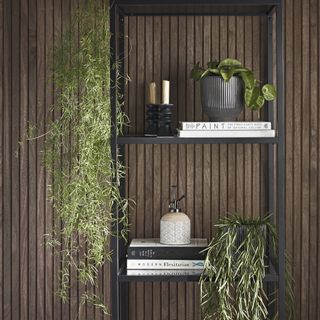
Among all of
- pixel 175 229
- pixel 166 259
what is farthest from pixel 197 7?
pixel 166 259

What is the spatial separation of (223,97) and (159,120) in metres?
0.27

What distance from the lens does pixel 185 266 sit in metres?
2.90

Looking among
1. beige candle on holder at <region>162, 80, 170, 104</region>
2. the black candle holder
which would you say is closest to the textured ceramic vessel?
the black candle holder

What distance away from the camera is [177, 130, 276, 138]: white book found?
2766 mm

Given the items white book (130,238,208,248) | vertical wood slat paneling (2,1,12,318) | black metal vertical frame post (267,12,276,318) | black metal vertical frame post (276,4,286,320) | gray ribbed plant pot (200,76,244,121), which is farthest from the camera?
vertical wood slat paneling (2,1,12,318)

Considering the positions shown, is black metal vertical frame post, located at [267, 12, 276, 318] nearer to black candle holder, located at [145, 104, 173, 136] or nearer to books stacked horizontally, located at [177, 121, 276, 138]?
books stacked horizontally, located at [177, 121, 276, 138]

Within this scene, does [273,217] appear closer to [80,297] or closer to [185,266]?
[185,266]

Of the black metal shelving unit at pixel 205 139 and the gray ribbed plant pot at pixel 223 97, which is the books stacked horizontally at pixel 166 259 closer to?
the black metal shelving unit at pixel 205 139

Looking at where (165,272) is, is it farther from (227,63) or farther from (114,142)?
(227,63)

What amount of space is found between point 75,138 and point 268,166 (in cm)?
84

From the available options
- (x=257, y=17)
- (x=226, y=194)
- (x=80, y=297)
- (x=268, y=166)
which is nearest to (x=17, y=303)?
(x=80, y=297)

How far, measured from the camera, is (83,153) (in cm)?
301

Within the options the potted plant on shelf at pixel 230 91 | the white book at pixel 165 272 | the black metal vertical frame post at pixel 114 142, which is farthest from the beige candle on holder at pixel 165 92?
the white book at pixel 165 272

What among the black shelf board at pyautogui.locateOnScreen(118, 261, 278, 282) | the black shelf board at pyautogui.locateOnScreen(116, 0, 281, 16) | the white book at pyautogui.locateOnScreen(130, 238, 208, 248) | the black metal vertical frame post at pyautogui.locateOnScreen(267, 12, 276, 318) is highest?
the black shelf board at pyautogui.locateOnScreen(116, 0, 281, 16)
